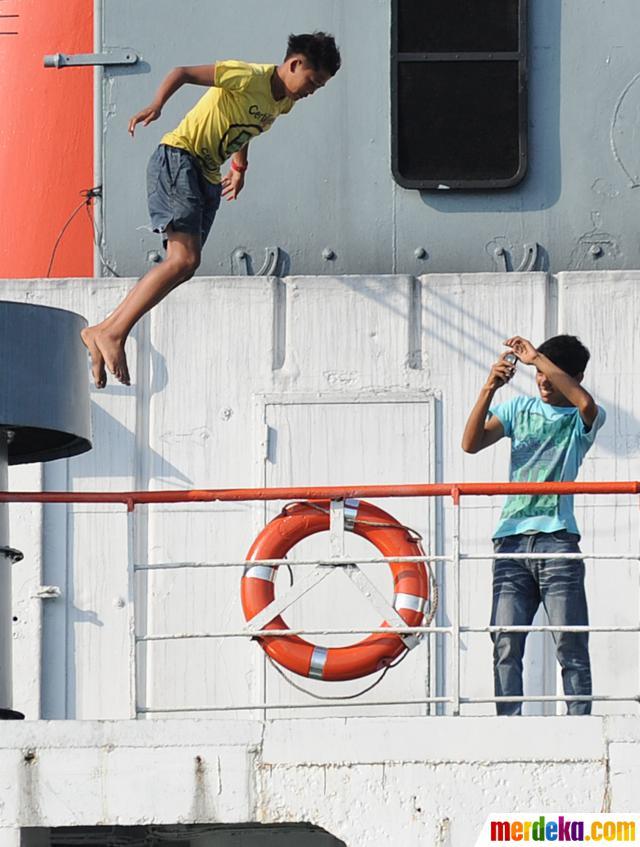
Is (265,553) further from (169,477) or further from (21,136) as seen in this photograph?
(21,136)

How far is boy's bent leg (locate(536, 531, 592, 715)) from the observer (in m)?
7.90

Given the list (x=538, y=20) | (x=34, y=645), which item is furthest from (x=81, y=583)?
(x=538, y=20)

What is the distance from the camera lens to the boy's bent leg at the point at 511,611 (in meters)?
8.00

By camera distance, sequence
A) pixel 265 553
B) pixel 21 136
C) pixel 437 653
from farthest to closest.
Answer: pixel 21 136, pixel 437 653, pixel 265 553

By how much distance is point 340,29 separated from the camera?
10039mm

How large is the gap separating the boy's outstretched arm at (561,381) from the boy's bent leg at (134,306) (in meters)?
1.42

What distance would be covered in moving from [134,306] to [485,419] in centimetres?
154

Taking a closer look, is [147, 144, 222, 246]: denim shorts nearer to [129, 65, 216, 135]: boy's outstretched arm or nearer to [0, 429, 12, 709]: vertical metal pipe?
[129, 65, 216, 135]: boy's outstretched arm

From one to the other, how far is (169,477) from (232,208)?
1.33 m

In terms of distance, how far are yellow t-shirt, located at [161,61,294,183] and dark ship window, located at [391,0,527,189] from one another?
1.22 metres

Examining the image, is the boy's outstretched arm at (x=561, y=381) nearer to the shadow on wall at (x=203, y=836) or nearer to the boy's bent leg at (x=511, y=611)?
the boy's bent leg at (x=511, y=611)

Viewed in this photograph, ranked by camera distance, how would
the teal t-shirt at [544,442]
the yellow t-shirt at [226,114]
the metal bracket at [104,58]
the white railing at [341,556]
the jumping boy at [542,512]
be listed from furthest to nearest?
the metal bracket at [104,58], the yellow t-shirt at [226,114], the teal t-shirt at [544,442], the jumping boy at [542,512], the white railing at [341,556]

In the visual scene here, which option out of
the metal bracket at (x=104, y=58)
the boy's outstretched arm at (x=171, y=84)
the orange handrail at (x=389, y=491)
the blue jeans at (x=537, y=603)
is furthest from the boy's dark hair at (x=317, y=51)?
the blue jeans at (x=537, y=603)

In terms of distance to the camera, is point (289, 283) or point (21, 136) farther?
point (21, 136)
